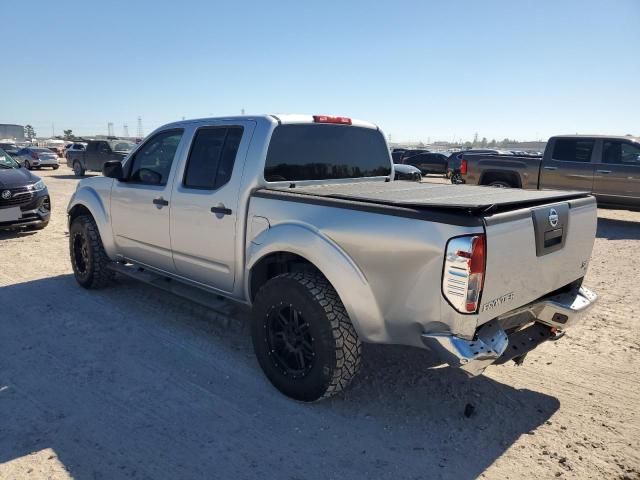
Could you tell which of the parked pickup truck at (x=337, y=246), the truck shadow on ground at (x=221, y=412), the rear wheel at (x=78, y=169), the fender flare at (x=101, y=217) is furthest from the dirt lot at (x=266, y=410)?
the rear wheel at (x=78, y=169)

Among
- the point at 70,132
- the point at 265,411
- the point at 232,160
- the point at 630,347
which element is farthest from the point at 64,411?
the point at 70,132

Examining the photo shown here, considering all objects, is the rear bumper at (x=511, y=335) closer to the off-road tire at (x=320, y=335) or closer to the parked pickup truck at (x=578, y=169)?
the off-road tire at (x=320, y=335)

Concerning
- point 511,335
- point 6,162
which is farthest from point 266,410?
point 6,162

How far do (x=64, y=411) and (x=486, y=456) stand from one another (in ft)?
8.79

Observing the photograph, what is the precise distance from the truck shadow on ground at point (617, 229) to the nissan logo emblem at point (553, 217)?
766 centimetres

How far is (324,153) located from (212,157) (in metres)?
0.98

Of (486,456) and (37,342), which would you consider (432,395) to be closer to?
(486,456)

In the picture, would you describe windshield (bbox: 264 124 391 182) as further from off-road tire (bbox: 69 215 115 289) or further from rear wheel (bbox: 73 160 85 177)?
rear wheel (bbox: 73 160 85 177)

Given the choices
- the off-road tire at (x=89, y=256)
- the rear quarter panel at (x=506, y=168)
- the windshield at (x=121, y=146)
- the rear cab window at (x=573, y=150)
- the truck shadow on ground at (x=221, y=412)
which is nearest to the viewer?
the truck shadow on ground at (x=221, y=412)

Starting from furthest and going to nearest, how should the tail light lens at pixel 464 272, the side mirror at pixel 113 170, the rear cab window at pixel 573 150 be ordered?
the rear cab window at pixel 573 150, the side mirror at pixel 113 170, the tail light lens at pixel 464 272

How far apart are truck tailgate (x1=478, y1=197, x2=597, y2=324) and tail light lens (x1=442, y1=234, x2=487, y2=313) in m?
0.05

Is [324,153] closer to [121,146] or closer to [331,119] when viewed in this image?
[331,119]

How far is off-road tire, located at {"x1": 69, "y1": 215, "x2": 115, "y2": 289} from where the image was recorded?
17.7 feet

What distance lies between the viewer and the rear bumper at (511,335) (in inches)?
103
